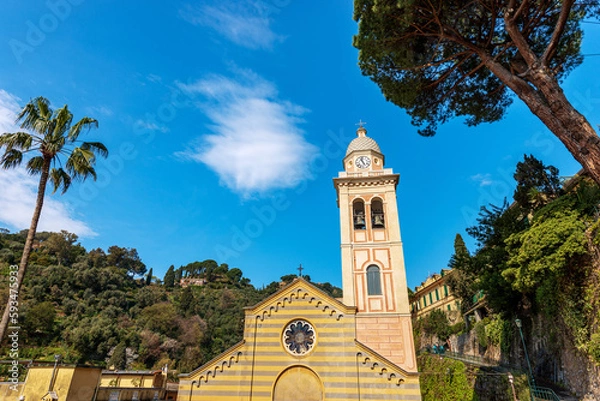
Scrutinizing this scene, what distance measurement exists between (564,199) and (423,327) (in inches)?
1391

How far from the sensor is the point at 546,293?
53.1 feet

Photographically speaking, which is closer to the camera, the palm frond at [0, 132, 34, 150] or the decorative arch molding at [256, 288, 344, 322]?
the palm frond at [0, 132, 34, 150]

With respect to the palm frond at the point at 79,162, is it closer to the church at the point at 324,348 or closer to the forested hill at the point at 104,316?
the church at the point at 324,348

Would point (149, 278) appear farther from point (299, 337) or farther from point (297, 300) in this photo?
point (299, 337)

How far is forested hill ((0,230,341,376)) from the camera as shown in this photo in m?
48.1

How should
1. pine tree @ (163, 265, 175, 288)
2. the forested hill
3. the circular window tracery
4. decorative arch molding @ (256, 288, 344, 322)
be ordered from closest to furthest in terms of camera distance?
the circular window tracery < decorative arch molding @ (256, 288, 344, 322) < the forested hill < pine tree @ (163, 265, 175, 288)

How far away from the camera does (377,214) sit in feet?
67.8

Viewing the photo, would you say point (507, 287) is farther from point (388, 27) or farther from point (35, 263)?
point (35, 263)

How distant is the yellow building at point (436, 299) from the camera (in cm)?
4034

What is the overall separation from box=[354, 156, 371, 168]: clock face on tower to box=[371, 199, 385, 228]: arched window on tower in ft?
8.71

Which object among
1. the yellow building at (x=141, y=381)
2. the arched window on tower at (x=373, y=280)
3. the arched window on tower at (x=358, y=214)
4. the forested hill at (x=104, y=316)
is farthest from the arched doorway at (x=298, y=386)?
the forested hill at (x=104, y=316)

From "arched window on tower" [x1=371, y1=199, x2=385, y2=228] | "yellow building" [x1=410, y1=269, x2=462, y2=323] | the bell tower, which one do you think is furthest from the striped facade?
"yellow building" [x1=410, y1=269, x2=462, y2=323]

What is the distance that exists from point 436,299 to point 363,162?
107ft

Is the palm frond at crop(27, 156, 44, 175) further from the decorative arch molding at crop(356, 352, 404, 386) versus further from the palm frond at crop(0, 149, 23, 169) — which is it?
the decorative arch molding at crop(356, 352, 404, 386)
